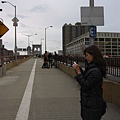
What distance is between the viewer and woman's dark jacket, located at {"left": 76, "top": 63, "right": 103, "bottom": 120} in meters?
→ 3.79

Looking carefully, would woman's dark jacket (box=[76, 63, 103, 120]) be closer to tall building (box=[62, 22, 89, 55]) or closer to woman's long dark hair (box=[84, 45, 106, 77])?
woman's long dark hair (box=[84, 45, 106, 77])

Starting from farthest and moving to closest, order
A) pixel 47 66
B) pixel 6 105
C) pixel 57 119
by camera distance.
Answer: pixel 47 66
pixel 6 105
pixel 57 119

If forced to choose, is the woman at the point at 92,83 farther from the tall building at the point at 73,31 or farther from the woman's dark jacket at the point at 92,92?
the tall building at the point at 73,31

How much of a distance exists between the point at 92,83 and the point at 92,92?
0.16 metres

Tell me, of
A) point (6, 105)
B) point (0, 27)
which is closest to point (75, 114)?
point (6, 105)

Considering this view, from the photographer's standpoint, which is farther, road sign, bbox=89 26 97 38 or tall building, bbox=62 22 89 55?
tall building, bbox=62 22 89 55

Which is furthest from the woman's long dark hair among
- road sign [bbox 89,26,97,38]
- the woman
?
road sign [bbox 89,26,97,38]

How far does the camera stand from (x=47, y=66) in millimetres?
29281

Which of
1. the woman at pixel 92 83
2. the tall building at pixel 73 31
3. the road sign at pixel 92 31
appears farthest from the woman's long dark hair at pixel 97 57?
the tall building at pixel 73 31

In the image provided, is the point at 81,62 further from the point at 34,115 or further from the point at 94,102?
the point at 94,102

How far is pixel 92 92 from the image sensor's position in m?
3.86

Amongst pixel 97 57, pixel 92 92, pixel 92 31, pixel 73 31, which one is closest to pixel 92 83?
pixel 92 92

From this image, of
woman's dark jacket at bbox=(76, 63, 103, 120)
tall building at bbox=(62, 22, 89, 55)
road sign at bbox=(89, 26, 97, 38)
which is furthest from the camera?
tall building at bbox=(62, 22, 89, 55)

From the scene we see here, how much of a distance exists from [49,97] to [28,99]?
788 mm
